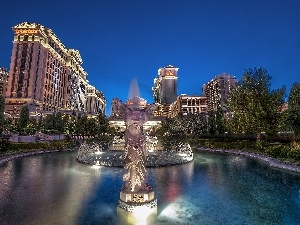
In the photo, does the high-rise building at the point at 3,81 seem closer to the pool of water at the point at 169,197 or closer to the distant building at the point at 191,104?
the distant building at the point at 191,104

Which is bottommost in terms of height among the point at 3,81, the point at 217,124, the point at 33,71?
the point at 217,124

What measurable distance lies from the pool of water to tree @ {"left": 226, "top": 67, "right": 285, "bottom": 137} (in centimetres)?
1826

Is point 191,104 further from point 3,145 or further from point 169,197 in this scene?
point 169,197

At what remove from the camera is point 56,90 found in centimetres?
13275

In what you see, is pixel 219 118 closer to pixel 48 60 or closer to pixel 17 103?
pixel 17 103

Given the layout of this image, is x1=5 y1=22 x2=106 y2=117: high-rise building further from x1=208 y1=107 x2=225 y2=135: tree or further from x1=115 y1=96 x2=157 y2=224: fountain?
x1=115 y1=96 x2=157 y2=224: fountain

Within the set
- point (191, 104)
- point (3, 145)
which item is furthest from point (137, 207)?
point (191, 104)

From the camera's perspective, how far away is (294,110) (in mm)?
34000

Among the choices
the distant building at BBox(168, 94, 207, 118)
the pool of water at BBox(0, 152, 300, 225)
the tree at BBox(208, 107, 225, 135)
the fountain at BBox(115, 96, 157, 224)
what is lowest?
the pool of water at BBox(0, 152, 300, 225)

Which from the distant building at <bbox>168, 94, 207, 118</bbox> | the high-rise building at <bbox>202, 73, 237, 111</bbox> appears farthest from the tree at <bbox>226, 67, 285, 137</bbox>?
the distant building at <bbox>168, 94, 207, 118</bbox>

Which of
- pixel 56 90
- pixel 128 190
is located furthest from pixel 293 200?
pixel 56 90

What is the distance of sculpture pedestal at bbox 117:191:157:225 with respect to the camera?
31.9 ft

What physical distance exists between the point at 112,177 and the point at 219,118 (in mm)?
44784

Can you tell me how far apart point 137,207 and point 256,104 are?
1335 inches
